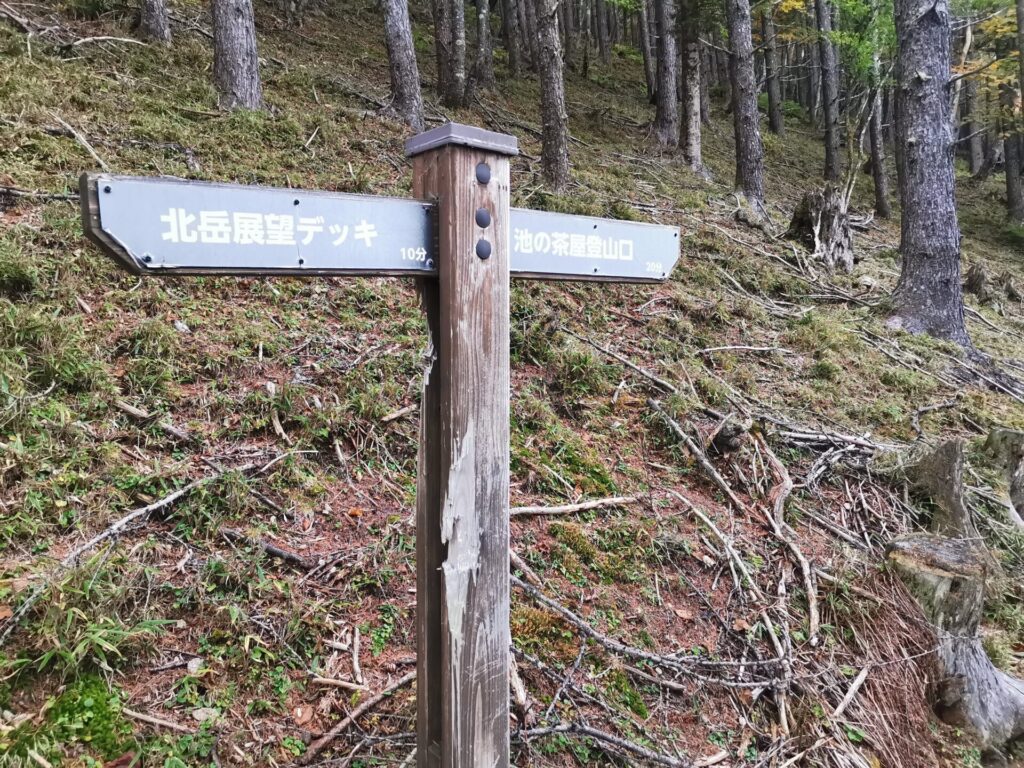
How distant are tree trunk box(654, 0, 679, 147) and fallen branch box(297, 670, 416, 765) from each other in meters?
13.2

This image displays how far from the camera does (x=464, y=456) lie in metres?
1.75

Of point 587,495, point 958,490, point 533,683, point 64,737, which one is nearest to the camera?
point 64,737

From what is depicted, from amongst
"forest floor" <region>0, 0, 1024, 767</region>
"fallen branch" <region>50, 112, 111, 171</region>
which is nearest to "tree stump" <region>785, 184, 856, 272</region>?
"forest floor" <region>0, 0, 1024, 767</region>

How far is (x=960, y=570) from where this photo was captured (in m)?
3.38

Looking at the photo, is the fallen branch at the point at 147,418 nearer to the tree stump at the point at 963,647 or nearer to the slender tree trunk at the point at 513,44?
the tree stump at the point at 963,647

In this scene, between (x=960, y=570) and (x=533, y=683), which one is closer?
(x=533, y=683)

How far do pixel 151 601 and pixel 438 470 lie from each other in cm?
166

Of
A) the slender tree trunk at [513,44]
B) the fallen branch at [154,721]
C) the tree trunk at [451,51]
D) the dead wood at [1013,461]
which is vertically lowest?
the fallen branch at [154,721]

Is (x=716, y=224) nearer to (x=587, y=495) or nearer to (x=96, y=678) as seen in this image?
(x=587, y=495)

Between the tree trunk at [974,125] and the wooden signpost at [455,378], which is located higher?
the tree trunk at [974,125]

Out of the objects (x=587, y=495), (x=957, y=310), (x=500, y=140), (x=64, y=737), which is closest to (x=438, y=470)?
(x=500, y=140)

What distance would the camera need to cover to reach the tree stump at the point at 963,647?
320cm

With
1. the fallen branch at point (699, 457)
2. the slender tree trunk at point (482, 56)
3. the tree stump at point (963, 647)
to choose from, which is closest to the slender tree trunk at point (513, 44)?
the slender tree trunk at point (482, 56)

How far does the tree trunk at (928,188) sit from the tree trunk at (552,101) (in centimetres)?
422
